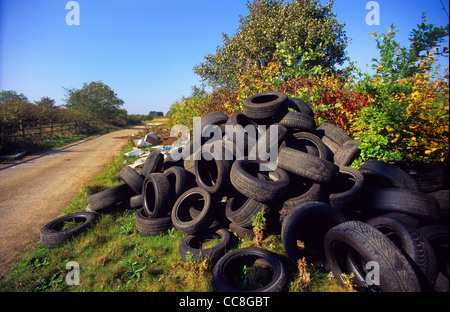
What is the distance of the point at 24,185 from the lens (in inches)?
288

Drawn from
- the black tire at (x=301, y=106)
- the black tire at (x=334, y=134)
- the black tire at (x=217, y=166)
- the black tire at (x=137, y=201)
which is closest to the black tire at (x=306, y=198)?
the black tire at (x=217, y=166)

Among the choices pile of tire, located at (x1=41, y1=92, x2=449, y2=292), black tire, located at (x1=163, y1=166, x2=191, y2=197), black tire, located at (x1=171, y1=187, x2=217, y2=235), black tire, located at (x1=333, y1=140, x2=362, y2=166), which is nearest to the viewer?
pile of tire, located at (x1=41, y1=92, x2=449, y2=292)

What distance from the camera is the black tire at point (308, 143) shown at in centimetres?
450

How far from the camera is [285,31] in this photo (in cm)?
1456

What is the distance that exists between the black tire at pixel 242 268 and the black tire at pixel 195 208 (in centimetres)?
87

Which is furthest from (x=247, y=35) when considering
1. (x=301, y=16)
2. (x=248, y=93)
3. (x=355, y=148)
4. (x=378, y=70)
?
(x=355, y=148)

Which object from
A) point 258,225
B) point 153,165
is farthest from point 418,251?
point 153,165

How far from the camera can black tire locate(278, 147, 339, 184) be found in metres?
3.48

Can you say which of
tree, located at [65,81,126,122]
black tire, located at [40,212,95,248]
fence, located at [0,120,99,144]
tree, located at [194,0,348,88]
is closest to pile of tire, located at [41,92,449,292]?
black tire, located at [40,212,95,248]

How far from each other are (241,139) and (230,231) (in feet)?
6.99

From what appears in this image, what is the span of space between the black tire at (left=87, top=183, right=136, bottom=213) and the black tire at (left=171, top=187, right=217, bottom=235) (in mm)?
1636

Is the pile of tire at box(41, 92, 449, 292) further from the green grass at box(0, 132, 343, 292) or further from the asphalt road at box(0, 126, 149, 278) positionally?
the asphalt road at box(0, 126, 149, 278)

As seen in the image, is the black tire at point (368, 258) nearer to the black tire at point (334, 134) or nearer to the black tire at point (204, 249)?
the black tire at point (204, 249)

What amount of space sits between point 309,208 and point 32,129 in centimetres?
2069
